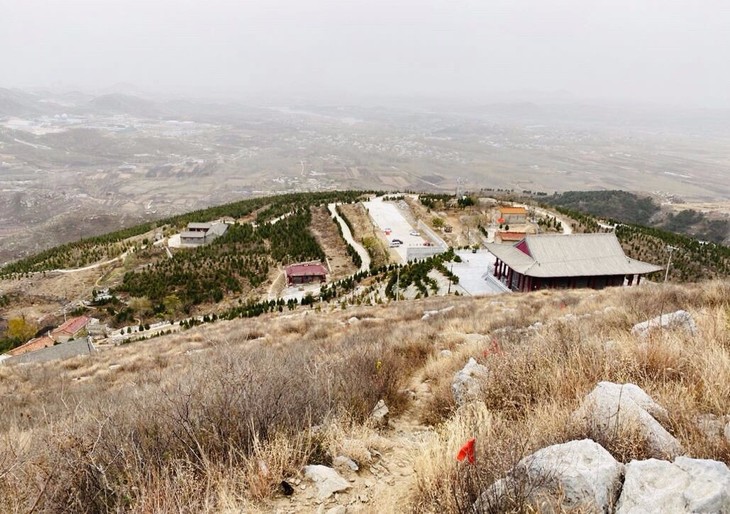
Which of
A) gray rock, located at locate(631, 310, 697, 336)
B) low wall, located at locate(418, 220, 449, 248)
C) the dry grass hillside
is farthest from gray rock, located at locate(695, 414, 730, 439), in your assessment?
low wall, located at locate(418, 220, 449, 248)

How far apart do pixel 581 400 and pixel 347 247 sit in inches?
1324

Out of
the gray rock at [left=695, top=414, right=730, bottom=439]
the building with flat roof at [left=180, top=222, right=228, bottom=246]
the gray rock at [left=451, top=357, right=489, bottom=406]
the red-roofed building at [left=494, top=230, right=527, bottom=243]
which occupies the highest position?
the gray rock at [left=695, top=414, right=730, bottom=439]

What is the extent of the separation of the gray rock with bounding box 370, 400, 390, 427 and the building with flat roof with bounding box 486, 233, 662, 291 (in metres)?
18.4

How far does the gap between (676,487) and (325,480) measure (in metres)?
2.25

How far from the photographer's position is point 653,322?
6055mm

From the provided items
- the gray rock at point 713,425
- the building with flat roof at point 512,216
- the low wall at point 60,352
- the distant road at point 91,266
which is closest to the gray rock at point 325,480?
the gray rock at point 713,425

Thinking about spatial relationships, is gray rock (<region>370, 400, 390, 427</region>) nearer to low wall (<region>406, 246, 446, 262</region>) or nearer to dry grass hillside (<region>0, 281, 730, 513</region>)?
dry grass hillside (<region>0, 281, 730, 513</region>)

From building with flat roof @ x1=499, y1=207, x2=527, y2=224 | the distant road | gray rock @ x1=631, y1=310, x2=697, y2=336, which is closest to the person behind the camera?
gray rock @ x1=631, y1=310, x2=697, y2=336

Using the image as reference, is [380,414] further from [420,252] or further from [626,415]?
[420,252]

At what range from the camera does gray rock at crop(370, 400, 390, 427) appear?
4.59 metres

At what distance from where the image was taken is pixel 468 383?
189 inches

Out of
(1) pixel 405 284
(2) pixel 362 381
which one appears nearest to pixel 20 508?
(2) pixel 362 381

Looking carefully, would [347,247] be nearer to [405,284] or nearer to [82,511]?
[405,284]

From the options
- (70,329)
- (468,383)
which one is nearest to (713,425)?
(468,383)
